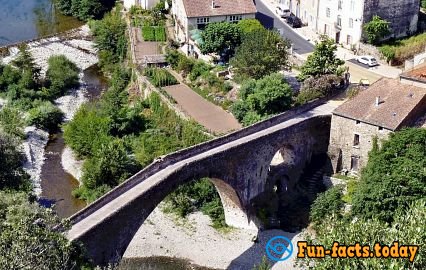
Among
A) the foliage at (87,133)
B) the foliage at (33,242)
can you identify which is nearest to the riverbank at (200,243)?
the foliage at (87,133)

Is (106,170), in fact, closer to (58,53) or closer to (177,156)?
(177,156)

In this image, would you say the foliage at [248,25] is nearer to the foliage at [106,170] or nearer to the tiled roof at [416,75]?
the tiled roof at [416,75]

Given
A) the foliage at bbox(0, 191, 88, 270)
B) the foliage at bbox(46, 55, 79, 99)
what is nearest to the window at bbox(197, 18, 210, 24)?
the foliage at bbox(46, 55, 79, 99)

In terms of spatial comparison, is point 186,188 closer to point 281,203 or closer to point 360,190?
A: point 281,203

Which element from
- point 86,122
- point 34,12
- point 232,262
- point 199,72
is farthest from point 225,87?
point 34,12

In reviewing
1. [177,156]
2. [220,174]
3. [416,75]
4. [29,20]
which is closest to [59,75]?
[29,20]

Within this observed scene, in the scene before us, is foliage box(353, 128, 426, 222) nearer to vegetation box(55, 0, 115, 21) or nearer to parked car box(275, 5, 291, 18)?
parked car box(275, 5, 291, 18)
